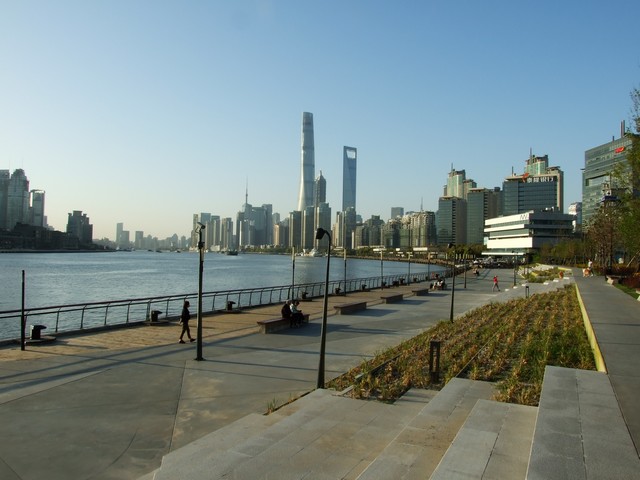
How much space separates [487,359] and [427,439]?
735cm

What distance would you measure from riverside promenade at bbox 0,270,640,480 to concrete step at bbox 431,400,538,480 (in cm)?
161

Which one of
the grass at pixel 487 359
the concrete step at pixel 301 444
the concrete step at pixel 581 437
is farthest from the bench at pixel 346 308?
the concrete step at pixel 581 437

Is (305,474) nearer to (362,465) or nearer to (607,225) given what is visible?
(362,465)

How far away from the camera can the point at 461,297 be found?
3950cm

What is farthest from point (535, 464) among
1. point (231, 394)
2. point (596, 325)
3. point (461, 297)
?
point (461, 297)

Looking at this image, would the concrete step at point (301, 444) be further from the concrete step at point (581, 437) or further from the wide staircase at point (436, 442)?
the concrete step at point (581, 437)

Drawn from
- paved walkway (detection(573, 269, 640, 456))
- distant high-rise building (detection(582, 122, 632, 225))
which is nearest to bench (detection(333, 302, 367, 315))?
Result: paved walkway (detection(573, 269, 640, 456))

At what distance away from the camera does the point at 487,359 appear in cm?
1396

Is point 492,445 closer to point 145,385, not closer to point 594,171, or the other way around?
point 145,385

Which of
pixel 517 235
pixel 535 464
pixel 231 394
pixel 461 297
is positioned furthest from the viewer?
pixel 517 235

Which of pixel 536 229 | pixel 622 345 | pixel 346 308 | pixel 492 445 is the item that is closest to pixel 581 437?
pixel 492 445

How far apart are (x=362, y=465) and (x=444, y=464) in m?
1.56

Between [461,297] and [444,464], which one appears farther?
[461,297]

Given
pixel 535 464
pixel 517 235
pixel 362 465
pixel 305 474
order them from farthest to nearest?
pixel 517 235
pixel 362 465
pixel 305 474
pixel 535 464
